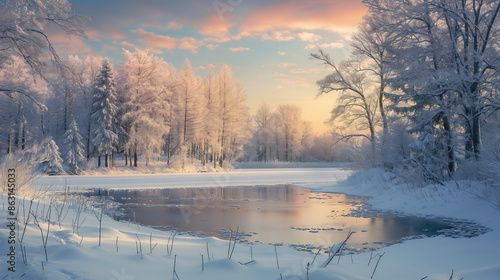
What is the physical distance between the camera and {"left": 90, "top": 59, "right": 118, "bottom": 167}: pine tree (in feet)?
110

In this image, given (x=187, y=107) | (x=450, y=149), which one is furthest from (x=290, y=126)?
(x=450, y=149)

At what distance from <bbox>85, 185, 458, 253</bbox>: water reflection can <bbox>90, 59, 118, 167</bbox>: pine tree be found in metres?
21.1

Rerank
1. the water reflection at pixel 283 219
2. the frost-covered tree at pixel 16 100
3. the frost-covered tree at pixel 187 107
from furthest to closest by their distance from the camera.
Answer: the frost-covered tree at pixel 187 107 < the frost-covered tree at pixel 16 100 < the water reflection at pixel 283 219

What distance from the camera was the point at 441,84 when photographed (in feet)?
42.2

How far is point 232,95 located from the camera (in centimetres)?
4384

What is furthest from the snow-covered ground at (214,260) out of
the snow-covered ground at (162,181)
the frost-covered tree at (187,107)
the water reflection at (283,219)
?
the frost-covered tree at (187,107)

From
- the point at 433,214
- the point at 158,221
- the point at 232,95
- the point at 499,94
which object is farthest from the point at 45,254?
the point at 232,95

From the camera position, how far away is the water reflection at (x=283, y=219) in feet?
25.4

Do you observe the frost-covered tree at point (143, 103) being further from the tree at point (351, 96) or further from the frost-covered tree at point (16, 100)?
the tree at point (351, 96)

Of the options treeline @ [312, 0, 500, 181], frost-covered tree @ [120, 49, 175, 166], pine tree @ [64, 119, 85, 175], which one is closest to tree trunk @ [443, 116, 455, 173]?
treeline @ [312, 0, 500, 181]

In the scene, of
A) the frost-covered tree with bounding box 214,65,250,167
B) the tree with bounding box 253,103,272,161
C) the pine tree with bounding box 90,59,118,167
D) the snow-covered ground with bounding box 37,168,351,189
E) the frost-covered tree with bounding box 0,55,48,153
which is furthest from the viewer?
the tree with bounding box 253,103,272,161

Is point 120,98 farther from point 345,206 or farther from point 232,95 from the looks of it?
point 345,206

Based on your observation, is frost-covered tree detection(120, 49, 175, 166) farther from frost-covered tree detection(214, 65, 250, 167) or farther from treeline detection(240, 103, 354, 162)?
treeline detection(240, 103, 354, 162)

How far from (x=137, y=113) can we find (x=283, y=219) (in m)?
28.8
